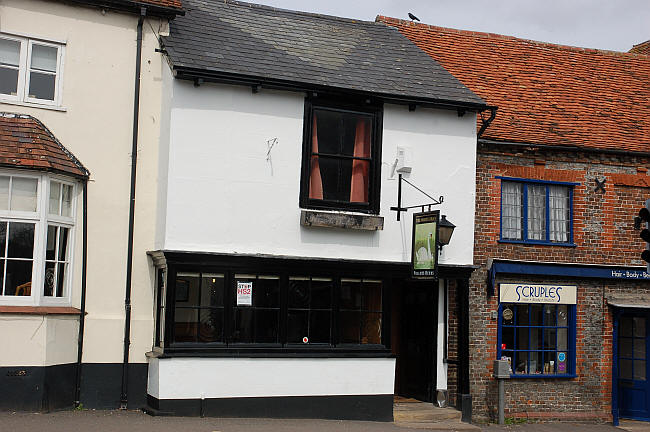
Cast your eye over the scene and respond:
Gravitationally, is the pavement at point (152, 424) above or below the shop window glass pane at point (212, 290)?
below

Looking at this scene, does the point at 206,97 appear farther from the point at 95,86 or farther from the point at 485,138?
the point at 485,138

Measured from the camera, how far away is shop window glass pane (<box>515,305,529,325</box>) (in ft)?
52.1

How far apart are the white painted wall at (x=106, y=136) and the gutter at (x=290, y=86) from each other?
104 cm

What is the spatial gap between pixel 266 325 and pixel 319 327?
94 centimetres

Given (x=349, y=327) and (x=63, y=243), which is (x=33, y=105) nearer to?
(x=63, y=243)

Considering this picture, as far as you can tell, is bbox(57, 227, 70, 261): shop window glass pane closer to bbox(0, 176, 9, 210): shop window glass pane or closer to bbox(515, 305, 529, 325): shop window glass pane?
bbox(0, 176, 9, 210): shop window glass pane

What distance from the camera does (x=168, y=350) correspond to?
40.8 feet

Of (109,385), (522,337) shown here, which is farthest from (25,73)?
(522,337)

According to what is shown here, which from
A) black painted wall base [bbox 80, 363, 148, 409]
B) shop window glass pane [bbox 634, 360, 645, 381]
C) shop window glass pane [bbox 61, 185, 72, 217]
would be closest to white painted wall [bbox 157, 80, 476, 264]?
shop window glass pane [bbox 61, 185, 72, 217]

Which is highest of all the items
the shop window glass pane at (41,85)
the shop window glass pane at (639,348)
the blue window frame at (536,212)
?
the shop window glass pane at (41,85)

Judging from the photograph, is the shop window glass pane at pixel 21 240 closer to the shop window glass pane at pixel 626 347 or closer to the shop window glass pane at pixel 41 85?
the shop window glass pane at pixel 41 85

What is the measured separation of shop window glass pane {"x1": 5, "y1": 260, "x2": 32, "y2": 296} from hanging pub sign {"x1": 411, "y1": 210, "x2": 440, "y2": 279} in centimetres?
621

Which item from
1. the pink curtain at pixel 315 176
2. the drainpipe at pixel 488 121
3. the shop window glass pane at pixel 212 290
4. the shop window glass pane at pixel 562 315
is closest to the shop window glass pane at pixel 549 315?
the shop window glass pane at pixel 562 315

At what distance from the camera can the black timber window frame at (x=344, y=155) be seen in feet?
44.3
